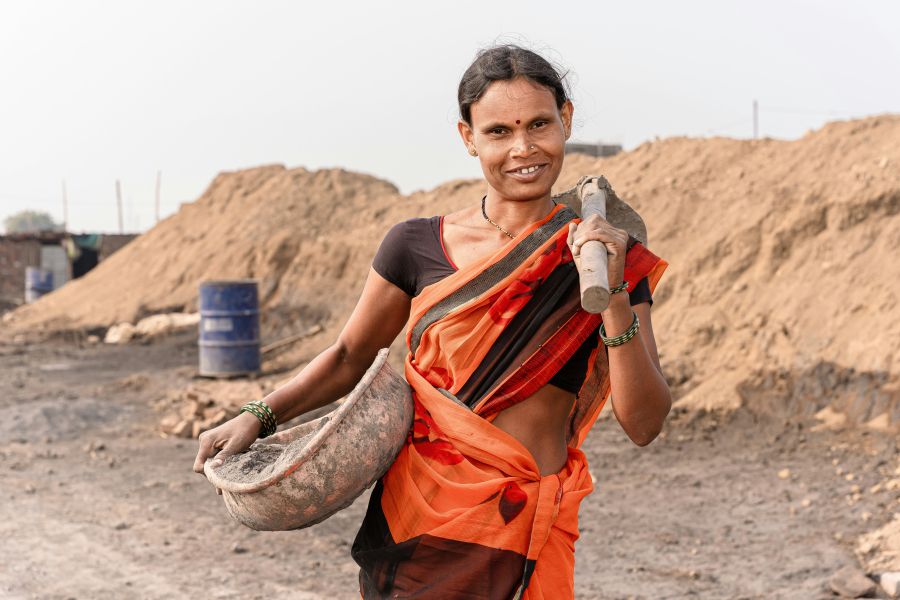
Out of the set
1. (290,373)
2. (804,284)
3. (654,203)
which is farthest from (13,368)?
(804,284)

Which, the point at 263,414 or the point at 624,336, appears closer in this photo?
the point at 624,336

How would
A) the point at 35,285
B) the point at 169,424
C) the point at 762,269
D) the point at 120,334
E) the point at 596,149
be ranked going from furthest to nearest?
the point at 35,285
the point at 596,149
the point at 120,334
the point at 762,269
the point at 169,424

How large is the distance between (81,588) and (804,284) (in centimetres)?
624

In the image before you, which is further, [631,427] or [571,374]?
[571,374]

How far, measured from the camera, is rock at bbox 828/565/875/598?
414 centimetres

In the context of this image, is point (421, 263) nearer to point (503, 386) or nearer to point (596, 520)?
point (503, 386)

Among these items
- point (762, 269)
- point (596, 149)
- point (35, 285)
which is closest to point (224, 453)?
point (762, 269)

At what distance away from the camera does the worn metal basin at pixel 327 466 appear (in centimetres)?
168

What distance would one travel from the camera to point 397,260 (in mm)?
1958

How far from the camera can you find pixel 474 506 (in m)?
1.75

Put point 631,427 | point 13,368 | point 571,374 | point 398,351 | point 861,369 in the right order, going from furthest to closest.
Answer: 1. point 13,368
2. point 398,351
3. point 861,369
4. point 571,374
5. point 631,427

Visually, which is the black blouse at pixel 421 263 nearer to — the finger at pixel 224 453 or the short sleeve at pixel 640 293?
the short sleeve at pixel 640 293

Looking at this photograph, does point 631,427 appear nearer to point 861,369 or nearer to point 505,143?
point 505,143

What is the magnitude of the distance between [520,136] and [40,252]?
27667mm
